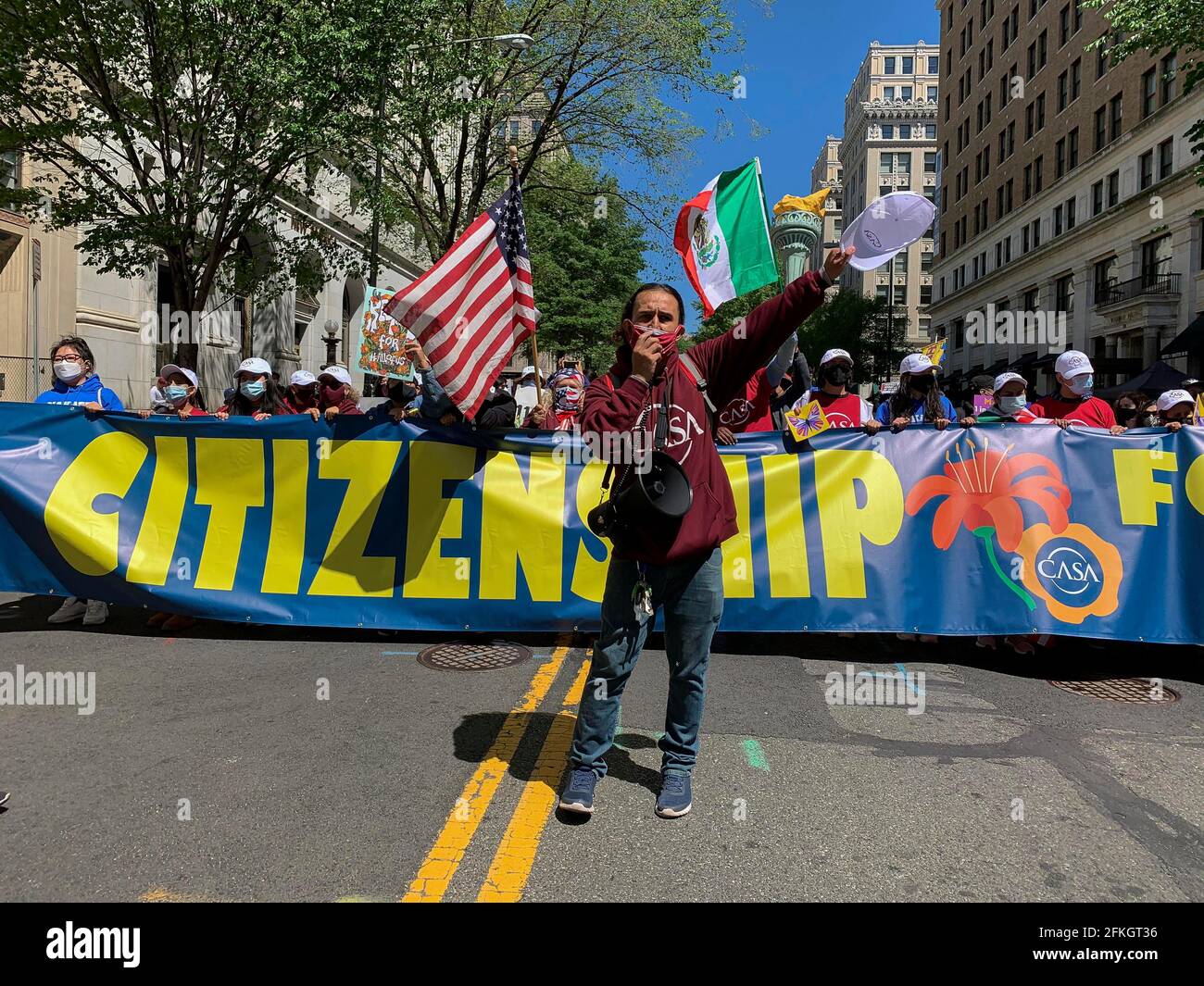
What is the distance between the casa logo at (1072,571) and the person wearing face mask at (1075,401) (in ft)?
4.04

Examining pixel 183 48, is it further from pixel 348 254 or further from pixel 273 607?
pixel 273 607

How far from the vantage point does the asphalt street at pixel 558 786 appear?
2932mm

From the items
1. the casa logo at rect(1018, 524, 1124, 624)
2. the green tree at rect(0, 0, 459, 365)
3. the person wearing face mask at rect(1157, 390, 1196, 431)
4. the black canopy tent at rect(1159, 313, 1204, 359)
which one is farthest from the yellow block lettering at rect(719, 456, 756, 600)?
the black canopy tent at rect(1159, 313, 1204, 359)

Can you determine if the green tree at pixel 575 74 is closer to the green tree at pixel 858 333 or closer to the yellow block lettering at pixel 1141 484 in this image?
the yellow block lettering at pixel 1141 484

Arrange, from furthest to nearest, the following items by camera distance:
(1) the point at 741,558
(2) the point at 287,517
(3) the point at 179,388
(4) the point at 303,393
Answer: (3) the point at 179,388
(4) the point at 303,393
(2) the point at 287,517
(1) the point at 741,558

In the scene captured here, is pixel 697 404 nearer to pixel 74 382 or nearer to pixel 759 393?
pixel 759 393

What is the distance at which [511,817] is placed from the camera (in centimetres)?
338

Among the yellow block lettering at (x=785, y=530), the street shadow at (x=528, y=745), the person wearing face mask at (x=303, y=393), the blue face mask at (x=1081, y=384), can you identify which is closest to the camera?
the street shadow at (x=528, y=745)

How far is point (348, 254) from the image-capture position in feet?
61.2

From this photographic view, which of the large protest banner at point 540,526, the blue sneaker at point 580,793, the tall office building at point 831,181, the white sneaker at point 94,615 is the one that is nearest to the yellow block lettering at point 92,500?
the large protest banner at point 540,526

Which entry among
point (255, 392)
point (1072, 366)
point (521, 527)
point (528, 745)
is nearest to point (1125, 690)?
point (1072, 366)

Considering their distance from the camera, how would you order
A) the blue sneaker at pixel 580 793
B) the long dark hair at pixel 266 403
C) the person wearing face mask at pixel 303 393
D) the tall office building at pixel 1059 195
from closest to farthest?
the blue sneaker at pixel 580 793 < the long dark hair at pixel 266 403 < the person wearing face mask at pixel 303 393 < the tall office building at pixel 1059 195

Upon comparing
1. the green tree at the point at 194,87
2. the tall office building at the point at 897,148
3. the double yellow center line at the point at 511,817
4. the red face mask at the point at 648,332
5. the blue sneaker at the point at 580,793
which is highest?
the tall office building at the point at 897,148

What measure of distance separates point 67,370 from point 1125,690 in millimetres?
7426
